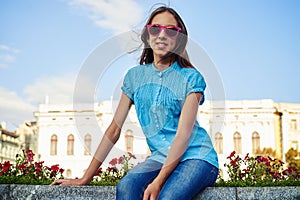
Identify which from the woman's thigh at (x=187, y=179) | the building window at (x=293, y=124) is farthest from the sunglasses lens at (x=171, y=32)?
the building window at (x=293, y=124)

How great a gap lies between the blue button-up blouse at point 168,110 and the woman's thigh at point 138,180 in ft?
0.17

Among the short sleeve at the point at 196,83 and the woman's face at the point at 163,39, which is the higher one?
the woman's face at the point at 163,39

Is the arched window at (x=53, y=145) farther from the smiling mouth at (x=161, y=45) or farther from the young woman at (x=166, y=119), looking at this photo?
the smiling mouth at (x=161, y=45)

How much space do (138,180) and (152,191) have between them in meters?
0.16

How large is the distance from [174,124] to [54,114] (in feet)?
131

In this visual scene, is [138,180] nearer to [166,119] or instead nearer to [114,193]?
[166,119]

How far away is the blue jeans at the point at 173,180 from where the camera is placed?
210 centimetres

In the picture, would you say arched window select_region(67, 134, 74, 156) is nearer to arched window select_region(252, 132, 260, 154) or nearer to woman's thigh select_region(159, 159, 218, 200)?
arched window select_region(252, 132, 260, 154)

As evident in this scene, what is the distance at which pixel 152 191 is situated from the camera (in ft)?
6.79

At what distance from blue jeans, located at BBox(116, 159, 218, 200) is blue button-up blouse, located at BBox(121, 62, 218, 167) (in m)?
0.04

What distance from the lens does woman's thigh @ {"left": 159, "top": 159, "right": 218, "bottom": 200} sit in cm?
209

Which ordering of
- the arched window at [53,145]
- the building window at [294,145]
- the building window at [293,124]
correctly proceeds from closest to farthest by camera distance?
1. the building window at [294,145]
2. the arched window at [53,145]
3. the building window at [293,124]

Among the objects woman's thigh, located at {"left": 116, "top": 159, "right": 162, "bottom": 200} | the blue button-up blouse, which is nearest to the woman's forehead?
the blue button-up blouse

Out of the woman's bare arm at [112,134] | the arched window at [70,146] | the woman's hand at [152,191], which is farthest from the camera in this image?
the arched window at [70,146]
